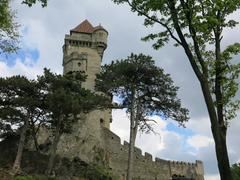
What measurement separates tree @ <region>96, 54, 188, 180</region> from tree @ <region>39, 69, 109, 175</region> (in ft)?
5.27

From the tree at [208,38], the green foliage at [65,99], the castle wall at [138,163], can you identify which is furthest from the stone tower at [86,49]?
the tree at [208,38]

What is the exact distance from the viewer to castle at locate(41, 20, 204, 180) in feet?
142

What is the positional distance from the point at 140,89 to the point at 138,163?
657 inches

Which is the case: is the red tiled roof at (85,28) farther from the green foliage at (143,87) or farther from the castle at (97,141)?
the green foliage at (143,87)

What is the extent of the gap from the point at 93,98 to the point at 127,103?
2658mm

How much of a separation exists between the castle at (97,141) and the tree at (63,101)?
19.7 feet

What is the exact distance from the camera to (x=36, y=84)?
115ft

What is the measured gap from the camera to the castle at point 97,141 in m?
43.2

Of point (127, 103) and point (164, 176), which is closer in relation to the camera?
point (127, 103)

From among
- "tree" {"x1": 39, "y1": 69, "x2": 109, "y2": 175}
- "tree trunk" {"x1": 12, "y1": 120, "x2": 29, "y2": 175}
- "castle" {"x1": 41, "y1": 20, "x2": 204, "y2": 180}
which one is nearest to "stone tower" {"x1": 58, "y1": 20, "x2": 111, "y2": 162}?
"castle" {"x1": 41, "y1": 20, "x2": 204, "y2": 180}

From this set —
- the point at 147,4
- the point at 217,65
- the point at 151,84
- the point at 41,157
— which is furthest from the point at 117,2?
the point at 41,157

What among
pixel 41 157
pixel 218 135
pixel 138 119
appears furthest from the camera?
pixel 41 157

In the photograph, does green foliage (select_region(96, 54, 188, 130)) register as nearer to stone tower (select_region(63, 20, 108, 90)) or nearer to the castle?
the castle

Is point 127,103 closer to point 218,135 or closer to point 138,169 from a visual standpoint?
point 138,169
